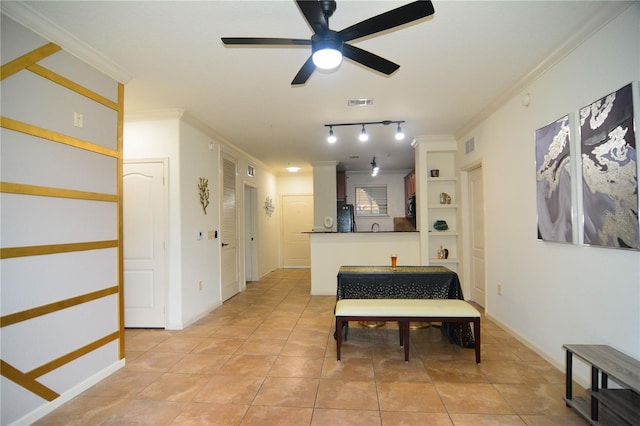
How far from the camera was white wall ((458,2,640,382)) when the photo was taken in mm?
1983

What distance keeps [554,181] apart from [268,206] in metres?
6.10

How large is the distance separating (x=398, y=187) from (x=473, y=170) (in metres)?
3.72

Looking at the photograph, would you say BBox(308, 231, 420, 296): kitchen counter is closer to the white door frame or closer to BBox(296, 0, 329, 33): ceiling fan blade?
the white door frame

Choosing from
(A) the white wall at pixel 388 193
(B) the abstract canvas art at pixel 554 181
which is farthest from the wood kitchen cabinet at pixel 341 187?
(B) the abstract canvas art at pixel 554 181

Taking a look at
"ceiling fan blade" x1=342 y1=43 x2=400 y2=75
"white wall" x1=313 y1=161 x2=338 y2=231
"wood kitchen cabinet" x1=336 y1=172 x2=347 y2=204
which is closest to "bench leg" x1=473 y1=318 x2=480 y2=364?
"ceiling fan blade" x1=342 y1=43 x2=400 y2=75

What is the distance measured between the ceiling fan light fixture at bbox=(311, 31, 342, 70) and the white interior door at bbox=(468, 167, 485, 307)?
132 inches

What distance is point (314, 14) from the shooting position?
1.59m

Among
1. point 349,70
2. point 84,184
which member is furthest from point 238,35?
point 84,184

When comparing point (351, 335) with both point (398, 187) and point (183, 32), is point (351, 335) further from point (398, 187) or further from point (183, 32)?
point (398, 187)

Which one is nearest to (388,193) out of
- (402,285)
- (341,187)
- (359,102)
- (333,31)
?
(341,187)

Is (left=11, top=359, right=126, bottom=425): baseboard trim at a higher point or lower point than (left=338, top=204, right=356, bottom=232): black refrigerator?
lower

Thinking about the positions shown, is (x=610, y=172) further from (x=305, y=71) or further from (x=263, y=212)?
(x=263, y=212)

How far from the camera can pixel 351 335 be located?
3.59 metres

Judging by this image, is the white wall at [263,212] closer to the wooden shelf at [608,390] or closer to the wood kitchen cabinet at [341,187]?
the wood kitchen cabinet at [341,187]
